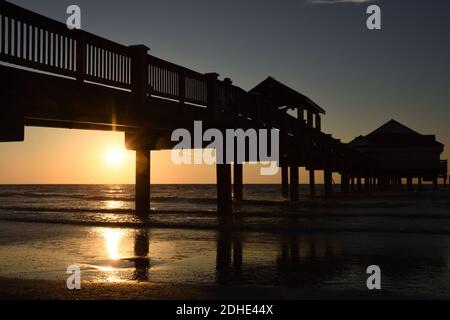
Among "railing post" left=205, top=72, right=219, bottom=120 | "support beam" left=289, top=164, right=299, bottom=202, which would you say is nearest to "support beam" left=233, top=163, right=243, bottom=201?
"support beam" left=289, top=164, right=299, bottom=202

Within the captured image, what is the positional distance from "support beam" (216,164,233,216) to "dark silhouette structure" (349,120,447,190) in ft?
137

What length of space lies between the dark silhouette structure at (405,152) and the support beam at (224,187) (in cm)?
4172

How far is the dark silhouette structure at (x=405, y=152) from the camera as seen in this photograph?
197 feet

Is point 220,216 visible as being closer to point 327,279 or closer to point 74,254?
point 74,254

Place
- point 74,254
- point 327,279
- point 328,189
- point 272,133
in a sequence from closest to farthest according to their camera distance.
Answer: point 327,279 → point 74,254 → point 272,133 → point 328,189

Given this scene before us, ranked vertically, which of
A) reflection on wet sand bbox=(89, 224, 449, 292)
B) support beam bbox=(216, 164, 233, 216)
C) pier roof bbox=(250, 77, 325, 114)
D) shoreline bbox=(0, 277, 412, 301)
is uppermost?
pier roof bbox=(250, 77, 325, 114)

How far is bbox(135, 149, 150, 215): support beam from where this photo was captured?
792 inches

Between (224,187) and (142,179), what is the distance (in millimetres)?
3248

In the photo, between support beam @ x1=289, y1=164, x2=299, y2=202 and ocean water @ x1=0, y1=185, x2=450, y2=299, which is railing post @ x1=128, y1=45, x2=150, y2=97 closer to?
ocean water @ x1=0, y1=185, x2=450, y2=299

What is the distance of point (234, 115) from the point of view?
63.2 ft

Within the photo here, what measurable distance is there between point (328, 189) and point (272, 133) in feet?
74.6

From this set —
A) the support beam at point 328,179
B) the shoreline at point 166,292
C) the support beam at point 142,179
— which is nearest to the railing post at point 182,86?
the support beam at point 142,179
